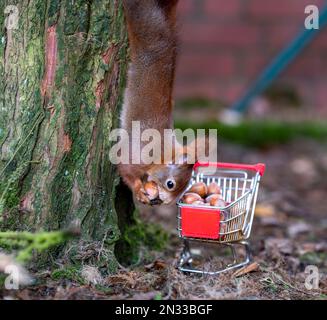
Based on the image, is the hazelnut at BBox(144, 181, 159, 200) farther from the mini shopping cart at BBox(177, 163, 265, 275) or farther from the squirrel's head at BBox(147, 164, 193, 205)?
the mini shopping cart at BBox(177, 163, 265, 275)

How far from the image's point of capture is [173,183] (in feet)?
11.8

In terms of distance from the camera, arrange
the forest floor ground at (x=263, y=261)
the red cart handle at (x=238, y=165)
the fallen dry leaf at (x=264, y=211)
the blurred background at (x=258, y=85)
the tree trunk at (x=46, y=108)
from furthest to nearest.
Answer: the blurred background at (x=258, y=85)
the fallen dry leaf at (x=264, y=211)
the red cart handle at (x=238, y=165)
the tree trunk at (x=46, y=108)
the forest floor ground at (x=263, y=261)

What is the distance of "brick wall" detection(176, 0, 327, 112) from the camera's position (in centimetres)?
812

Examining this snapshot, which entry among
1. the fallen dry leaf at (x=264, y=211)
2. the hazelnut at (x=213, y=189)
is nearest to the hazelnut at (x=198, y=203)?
the hazelnut at (x=213, y=189)

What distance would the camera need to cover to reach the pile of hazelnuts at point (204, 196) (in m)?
3.34

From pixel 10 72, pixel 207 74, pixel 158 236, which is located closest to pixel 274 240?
pixel 158 236

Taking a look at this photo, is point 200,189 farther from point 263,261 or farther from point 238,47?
point 238,47

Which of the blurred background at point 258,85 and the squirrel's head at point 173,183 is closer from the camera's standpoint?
the squirrel's head at point 173,183

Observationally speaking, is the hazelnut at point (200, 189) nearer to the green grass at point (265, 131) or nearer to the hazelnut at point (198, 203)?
the hazelnut at point (198, 203)

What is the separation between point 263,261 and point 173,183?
2.15 feet

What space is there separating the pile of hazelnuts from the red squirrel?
128 millimetres

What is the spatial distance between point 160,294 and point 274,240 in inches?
62.6

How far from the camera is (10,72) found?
3244 millimetres

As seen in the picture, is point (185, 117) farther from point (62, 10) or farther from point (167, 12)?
point (62, 10)
